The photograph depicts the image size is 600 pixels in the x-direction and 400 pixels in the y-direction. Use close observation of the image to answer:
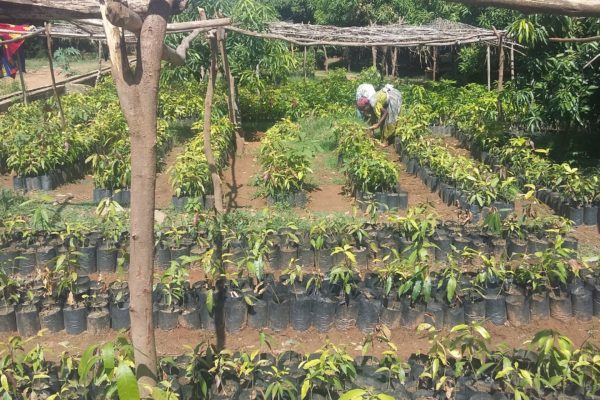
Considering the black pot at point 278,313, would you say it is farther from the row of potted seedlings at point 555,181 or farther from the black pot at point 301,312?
the row of potted seedlings at point 555,181

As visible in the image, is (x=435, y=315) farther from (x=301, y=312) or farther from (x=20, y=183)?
(x=20, y=183)

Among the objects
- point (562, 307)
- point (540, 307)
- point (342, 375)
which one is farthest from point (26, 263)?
point (562, 307)

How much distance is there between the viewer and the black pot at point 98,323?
4.53 m

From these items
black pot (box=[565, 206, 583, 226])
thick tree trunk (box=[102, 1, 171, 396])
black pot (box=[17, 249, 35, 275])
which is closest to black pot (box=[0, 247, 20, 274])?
black pot (box=[17, 249, 35, 275])

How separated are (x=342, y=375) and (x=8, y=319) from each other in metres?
2.66

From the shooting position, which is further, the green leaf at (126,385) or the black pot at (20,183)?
the black pot at (20,183)

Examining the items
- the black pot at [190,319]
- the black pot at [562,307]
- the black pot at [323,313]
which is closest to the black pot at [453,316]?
the black pot at [562,307]

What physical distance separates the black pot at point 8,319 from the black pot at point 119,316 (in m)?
0.73

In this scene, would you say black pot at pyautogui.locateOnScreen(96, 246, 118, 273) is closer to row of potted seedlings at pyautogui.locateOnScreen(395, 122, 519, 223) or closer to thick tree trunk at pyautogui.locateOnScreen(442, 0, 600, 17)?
row of potted seedlings at pyautogui.locateOnScreen(395, 122, 519, 223)

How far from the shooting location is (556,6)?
5.07ft

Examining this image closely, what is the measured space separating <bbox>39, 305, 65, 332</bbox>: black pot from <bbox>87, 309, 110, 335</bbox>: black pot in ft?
0.77

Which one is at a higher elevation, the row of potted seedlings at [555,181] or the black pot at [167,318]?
the row of potted seedlings at [555,181]

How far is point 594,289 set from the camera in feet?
15.7

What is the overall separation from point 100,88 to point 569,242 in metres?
11.6
